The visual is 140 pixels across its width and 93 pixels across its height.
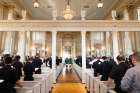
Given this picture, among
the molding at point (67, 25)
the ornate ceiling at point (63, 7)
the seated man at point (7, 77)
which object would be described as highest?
the ornate ceiling at point (63, 7)

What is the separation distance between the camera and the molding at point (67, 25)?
42.7ft

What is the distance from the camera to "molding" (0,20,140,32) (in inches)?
512

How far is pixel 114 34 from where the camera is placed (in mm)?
13242

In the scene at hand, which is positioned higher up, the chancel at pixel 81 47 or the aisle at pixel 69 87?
the chancel at pixel 81 47

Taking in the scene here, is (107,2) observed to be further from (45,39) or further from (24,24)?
(45,39)

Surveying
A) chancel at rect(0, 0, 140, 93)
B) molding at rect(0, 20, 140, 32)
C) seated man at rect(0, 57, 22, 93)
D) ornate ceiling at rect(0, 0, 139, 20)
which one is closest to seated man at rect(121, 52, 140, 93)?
chancel at rect(0, 0, 140, 93)

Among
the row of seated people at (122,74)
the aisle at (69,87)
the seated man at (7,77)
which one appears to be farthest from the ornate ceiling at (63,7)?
the seated man at (7,77)

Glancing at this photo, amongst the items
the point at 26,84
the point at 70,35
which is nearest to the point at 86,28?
the point at 26,84

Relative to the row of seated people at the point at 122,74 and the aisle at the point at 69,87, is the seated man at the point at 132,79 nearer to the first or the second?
the row of seated people at the point at 122,74

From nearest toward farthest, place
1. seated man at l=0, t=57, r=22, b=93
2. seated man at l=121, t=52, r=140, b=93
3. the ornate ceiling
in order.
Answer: seated man at l=121, t=52, r=140, b=93
seated man at l=0, t=57, r=22, b=93
the ornate ceiling

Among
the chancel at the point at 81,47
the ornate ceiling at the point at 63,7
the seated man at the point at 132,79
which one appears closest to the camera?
the seated man at the point at 132,79

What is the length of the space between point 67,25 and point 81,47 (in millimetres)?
4851

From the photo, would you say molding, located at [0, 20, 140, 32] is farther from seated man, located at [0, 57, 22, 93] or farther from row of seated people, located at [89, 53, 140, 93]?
seated man, located at [0, 57, 22, 93]

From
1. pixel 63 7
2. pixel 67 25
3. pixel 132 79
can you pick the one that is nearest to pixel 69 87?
pixel 67 25
